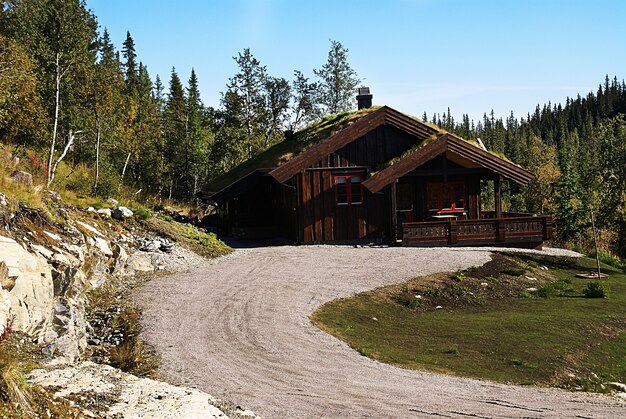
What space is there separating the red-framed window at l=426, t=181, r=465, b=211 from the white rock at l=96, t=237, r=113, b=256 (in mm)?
16230

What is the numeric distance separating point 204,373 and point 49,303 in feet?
13.5

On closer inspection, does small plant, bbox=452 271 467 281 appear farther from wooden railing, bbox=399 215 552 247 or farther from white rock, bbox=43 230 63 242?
white rock, bbox=43 230 63 242

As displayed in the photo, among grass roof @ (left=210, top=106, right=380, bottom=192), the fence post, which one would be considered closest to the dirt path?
the fence post

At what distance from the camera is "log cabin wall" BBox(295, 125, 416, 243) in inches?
1069

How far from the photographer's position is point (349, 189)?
2762 cm

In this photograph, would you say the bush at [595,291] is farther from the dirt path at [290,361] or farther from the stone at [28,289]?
the stone at [28,289]

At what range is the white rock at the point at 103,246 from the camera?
17.8 meters

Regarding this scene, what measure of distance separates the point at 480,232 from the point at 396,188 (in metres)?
4.66

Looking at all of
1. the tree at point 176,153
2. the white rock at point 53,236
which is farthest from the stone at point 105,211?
the tree at point 176,153

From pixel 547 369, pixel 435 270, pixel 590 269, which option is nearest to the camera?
pixel 547 369

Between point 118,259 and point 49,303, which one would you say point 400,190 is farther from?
point 49,303

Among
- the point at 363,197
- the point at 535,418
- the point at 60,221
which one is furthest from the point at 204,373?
the point at 363,197

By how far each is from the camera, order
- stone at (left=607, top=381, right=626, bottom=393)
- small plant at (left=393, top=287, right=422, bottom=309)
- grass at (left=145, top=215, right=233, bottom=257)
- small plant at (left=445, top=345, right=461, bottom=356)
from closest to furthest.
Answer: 1. stone at (left=607, top=381, right=626, bottom=393)
2. small plant at (left=445, top=345, right=461, bottom=356)
3. small plant at (left=393, top=287, right=422, bottom=309)
4. grass at (left=145, top=215, right=233, bottom=257)

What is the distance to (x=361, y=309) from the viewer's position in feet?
52.4
